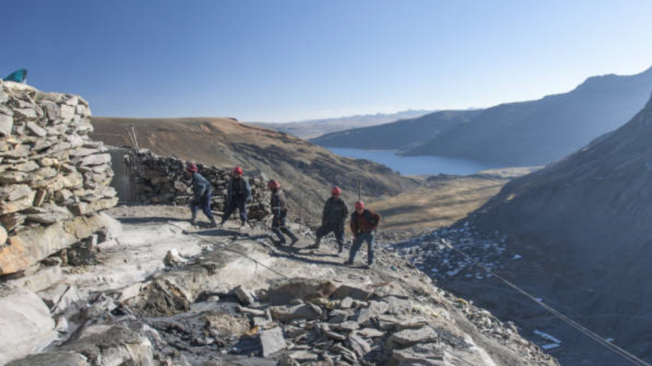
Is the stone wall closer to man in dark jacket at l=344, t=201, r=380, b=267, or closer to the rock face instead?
the rock face

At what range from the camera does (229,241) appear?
8617 mm

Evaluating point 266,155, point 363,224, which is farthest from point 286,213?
point 266,155

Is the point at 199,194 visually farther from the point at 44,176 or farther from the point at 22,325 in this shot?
the point at 22,325

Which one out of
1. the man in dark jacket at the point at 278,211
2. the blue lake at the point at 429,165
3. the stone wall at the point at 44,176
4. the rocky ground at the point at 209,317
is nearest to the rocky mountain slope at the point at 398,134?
the blue lake at the point at 429,165

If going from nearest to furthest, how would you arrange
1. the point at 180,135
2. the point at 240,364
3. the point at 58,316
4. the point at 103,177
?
the point at 240,364
the point at 58,316
the point at 103,177
the point at 180,135

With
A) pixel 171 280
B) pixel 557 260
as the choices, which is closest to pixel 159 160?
pixel 171 280

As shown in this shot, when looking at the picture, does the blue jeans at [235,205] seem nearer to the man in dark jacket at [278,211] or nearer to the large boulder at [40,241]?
the man in dark jacket at [278,211]

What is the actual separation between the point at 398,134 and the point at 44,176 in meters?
151

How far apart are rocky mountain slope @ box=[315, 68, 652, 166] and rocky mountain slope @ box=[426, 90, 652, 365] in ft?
230

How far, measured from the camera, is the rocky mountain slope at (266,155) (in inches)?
1567

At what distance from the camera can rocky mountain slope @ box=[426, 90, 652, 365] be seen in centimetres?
1675

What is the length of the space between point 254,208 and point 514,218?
25.1 meters

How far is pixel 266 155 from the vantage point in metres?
49.2

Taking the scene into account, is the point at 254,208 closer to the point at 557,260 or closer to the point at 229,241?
the point at 229,241
